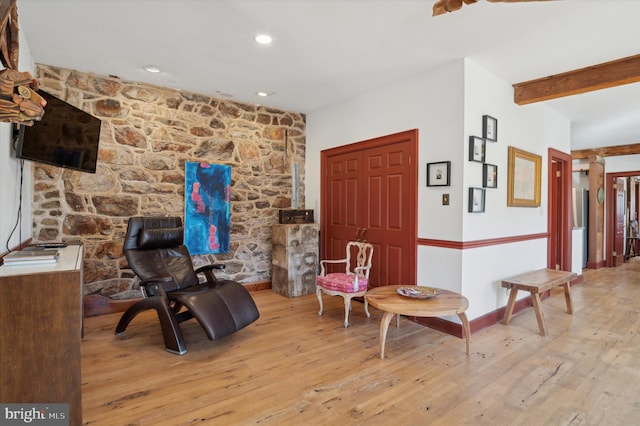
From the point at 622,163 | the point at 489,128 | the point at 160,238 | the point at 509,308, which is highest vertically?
the point at 622,163

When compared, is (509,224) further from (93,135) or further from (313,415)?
(93,135)

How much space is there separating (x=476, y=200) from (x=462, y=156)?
0.47 metres

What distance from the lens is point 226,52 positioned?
3180 mm

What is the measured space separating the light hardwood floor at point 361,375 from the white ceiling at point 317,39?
105 inches

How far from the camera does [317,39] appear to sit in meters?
2.89

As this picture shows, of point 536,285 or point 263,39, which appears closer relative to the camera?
point 263,39

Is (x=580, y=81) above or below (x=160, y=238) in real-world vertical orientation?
above

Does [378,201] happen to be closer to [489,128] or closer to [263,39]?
[489,128]

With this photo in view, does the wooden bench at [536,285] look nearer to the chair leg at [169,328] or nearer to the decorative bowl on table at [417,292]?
the decorative bowl on table at [417,292]

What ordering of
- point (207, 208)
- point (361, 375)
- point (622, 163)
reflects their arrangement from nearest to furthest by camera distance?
1. point (361, 375)
2. point (207, 208)
3. point (622, 163)

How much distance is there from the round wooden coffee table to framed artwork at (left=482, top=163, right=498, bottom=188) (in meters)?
1.24

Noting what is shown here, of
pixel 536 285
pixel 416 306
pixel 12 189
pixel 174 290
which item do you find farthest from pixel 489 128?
pixel 12 189

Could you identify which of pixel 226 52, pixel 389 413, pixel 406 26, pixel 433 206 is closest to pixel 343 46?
pixel 406 26

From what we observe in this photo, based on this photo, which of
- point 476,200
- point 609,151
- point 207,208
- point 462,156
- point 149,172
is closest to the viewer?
point 462,156
